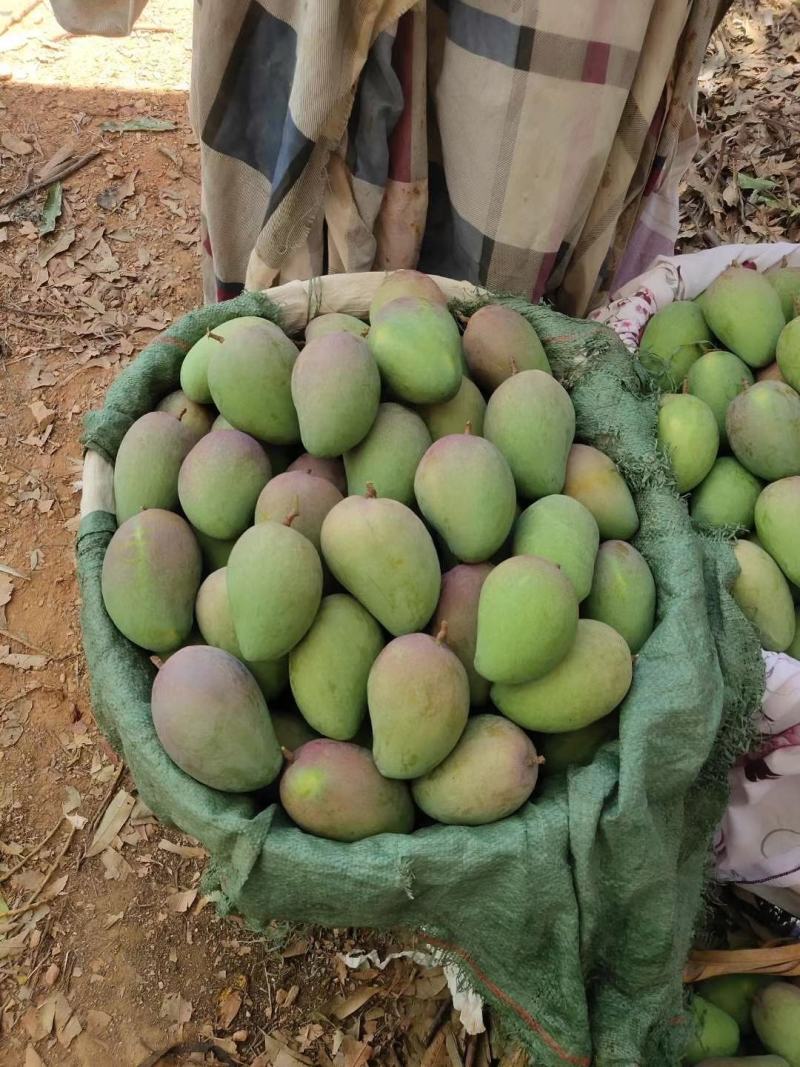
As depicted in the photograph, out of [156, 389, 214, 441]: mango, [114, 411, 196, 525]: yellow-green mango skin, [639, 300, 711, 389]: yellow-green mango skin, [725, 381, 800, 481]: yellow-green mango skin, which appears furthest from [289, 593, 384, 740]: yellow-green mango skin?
[639, 300, 711, 389]: yellow-green mango skin

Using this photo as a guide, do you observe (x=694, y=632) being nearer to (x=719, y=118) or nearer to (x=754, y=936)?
(x=754, y=936)

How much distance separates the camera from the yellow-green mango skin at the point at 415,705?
39.8 inches

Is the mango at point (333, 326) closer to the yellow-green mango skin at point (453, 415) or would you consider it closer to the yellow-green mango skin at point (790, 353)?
the yellow-green mango skin at point (453, 415)

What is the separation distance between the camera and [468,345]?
1411mm

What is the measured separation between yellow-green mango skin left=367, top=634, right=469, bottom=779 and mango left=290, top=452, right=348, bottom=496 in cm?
32

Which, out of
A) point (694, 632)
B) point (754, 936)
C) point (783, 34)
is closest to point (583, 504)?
point (694, 632)

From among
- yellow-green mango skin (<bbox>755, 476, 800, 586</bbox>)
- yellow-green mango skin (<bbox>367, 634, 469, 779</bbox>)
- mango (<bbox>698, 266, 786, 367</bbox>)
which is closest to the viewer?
yellow-green mango skin (<bbox>367, 634, 469, 779</bbox>)

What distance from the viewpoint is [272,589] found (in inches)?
41.0

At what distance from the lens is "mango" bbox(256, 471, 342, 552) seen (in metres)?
1.17

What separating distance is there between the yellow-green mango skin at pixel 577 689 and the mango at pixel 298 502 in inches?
13.5

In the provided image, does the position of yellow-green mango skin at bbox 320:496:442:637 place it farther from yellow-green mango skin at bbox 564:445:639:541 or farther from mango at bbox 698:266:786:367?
mango at bbox 698:266:786:367

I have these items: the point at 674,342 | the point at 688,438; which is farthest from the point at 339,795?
A: the point at 674,342

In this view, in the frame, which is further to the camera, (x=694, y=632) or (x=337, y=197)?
(x=337, y=197)

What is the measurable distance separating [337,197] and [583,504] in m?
0.75
